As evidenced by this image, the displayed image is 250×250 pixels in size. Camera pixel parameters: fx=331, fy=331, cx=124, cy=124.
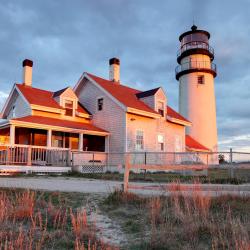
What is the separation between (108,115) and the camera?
79.0 ft

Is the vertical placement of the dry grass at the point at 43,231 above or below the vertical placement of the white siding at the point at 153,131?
A: below

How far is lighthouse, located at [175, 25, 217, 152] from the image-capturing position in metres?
32.2

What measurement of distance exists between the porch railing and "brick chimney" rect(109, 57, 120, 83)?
9.89m

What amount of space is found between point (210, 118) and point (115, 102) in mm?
12776

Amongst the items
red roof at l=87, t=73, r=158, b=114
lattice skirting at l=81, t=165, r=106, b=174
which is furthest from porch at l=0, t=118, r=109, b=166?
red roof at l=87, t=73, r=158, b=114

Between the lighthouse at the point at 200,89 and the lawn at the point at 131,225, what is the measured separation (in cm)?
2568

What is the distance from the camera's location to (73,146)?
2433 cm

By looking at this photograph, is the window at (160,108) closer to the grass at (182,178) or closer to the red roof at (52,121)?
the red roof at (52,121)

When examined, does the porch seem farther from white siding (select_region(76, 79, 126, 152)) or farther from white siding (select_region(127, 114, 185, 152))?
white siding (select_region(127, 114, 185, 152))

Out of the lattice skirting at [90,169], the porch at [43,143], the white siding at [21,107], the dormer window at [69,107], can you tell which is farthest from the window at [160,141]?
the white siding at [21,107]

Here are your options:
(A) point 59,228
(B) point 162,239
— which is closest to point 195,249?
(B) point 162,239

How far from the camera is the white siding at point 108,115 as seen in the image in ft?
76.1

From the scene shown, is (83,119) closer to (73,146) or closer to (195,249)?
(73,146)

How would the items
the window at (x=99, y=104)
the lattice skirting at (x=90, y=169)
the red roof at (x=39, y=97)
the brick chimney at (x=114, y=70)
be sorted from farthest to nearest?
1. the brick chimney at (x=114, y=70)
2. the window at (x=99, y=104)
3. the red roof at (x=39, y=97)
4. the lattice skirting at (x=90, y=169)
